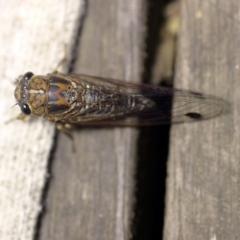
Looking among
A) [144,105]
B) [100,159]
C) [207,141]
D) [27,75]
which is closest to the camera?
[207,141]

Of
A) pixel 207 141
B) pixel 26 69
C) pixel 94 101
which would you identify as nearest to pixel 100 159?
pixel 94 101

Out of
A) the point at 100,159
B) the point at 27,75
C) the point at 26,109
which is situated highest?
the point at 27,75

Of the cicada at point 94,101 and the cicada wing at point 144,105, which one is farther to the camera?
the cicada at point 94,101

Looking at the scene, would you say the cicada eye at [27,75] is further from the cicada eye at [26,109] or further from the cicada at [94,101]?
the cicada eye at [26,109]

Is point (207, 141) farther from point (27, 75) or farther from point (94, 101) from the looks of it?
point (27, 75)

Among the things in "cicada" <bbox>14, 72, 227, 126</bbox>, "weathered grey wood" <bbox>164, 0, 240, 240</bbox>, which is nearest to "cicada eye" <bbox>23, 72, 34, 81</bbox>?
"cicada" <bbox>14, 72, 227, 126</bbox>

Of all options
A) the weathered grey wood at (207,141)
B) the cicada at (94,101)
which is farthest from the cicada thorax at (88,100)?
the weathered grey wood at (207,141)
